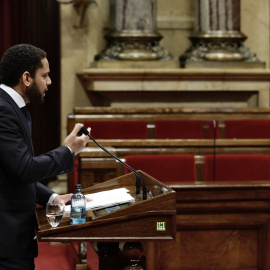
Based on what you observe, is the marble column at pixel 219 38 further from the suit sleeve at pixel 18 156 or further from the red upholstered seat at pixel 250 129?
the suit sleeve at pixel 18 156

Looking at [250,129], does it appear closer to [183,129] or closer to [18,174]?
[183,129]

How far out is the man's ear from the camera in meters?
2.03

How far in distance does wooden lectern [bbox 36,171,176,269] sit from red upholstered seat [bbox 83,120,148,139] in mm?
3135

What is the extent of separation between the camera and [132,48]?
20.8 ft

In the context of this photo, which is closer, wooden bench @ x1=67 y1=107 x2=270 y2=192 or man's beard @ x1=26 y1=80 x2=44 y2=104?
man's beard @ x1=26 y1=80 x2=44 y2=104

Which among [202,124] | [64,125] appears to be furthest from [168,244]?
[64,125]

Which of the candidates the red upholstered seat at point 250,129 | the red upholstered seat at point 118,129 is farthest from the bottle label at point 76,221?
the red upholstered seat at point 250,129

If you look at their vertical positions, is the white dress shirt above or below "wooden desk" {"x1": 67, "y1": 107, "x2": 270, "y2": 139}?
above

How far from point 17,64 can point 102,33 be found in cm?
466

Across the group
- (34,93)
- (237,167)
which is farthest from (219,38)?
(34,93)

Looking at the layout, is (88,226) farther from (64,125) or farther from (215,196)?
(64,125)

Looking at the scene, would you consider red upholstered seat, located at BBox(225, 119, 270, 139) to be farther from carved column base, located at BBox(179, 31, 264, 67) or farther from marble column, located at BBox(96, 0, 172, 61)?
marble column, located at BBox(96, 0, 172, 61)

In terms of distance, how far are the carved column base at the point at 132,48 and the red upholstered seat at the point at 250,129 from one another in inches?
47.0

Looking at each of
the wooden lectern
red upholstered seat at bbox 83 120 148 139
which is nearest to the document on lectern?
the wooden lectern
